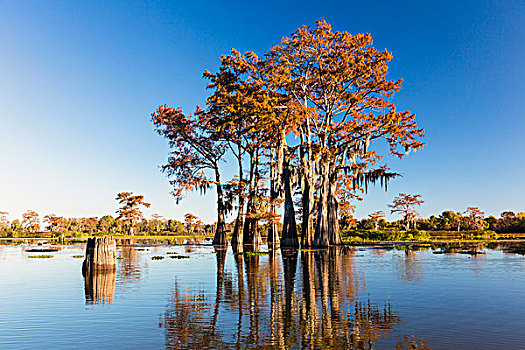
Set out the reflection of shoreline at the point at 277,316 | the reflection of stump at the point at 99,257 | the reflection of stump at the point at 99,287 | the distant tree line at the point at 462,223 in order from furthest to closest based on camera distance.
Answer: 1. the distant tree line at the point at 462,223
2. the reflection of stump at the point at 99,257
3. the reflection of stump at the point at 99,287
4. the reflection of shoreline at the point at 277,316

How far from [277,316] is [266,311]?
65cm

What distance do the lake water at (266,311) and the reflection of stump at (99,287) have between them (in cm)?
5

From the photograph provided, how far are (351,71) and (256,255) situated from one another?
2026 centimetres

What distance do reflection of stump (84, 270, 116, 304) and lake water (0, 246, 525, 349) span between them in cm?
5

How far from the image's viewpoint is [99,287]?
48.1 feet

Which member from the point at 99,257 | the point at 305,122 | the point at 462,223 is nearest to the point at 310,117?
the point at 305,122

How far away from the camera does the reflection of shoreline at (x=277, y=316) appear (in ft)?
24.9

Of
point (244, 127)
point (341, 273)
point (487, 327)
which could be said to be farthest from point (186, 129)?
point (487, 327)

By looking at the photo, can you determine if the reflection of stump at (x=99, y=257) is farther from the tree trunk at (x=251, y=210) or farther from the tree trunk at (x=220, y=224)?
the tree trunk at (x=220, y=224)

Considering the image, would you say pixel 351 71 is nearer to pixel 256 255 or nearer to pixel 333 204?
pixel 333 204

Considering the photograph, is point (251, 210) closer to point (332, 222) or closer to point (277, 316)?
point (332, 222)

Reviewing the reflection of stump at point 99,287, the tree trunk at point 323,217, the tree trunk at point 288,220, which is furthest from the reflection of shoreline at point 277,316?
the tree trunk at point 288,220

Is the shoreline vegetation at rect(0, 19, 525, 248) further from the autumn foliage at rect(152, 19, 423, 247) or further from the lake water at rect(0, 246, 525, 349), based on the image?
the lake water at rect(0, 246, 525, 349)

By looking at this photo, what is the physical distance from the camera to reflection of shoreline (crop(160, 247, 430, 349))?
7.60m
